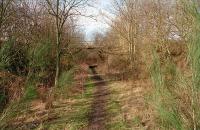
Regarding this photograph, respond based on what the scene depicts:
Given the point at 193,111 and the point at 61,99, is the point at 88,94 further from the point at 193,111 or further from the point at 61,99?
the point at 193,111

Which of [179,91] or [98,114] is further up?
[179,91]

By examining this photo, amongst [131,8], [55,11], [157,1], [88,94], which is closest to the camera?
[55,11]

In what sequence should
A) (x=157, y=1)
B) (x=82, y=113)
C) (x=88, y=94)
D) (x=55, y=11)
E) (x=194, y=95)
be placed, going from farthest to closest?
1. (x=157, y=1)
2. (x=88, y=94)
3. (x=55, y=11)
4. (x=82, y=113)
5. (x=194, y=95)

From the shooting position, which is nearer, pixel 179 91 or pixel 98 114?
pixel 179 91

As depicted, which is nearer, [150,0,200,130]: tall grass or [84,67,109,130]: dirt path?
[150,0,200,130]: tall grass

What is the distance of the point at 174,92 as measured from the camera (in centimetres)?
579

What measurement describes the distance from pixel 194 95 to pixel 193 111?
24 centimetres

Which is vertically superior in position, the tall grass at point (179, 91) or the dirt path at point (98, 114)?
the tall grass at point (179, 91)

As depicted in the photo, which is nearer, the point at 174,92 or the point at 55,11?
the point at 174,92

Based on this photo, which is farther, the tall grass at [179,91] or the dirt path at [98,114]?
the dirt path at [98,114]

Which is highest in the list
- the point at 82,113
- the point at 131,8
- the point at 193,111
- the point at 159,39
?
the point at 131,8

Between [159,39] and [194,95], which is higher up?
[159,39]

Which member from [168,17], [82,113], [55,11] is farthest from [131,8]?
[82,113]

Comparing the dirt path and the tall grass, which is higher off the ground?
the tall grass
